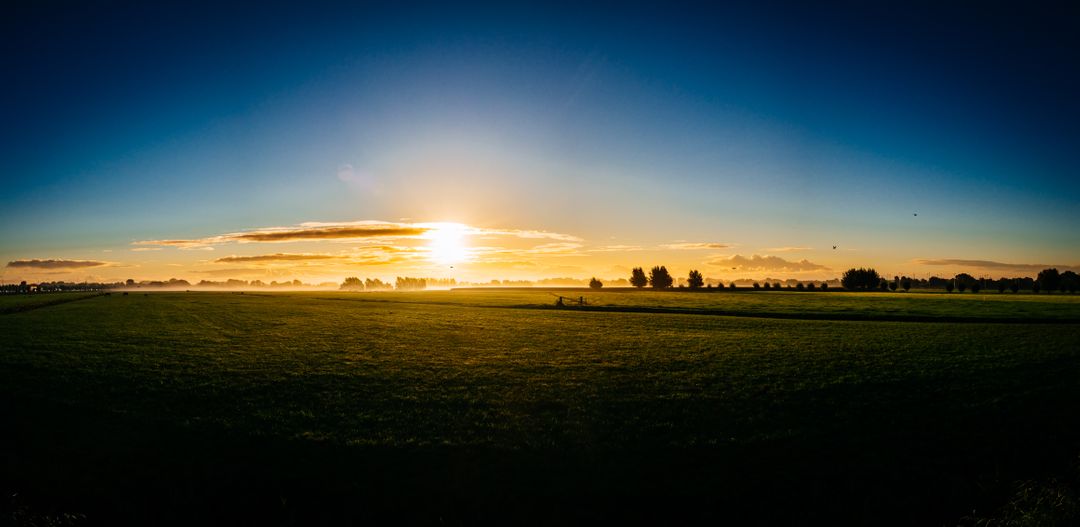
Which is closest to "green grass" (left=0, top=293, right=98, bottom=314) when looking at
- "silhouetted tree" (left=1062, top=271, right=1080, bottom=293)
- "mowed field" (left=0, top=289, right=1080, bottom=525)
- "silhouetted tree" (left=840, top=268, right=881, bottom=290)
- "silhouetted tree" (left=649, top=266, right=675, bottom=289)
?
"mowed field" (left=0, top=289, right=1080, bottom=525)

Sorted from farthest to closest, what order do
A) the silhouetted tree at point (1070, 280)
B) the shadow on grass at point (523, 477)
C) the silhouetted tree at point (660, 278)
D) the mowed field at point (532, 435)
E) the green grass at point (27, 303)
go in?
1. the silhouetted tree at point (660, 278)
2. the silhouetted tree at point (1070, 280)
3. the green grass at point (27, 303)
4. the mowed field at point (532, 435)
5. the shadow on grass at point (523, 477)

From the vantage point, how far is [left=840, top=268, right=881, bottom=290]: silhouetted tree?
168 metres

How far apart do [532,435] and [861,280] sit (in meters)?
190

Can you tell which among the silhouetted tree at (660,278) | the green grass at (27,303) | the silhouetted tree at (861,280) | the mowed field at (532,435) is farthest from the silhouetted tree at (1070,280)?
the green grass at (27,303)

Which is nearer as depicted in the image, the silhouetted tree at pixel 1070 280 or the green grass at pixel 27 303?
the green grass at pixel 27 303

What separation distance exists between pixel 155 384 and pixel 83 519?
1318 cm

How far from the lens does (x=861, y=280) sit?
169 m

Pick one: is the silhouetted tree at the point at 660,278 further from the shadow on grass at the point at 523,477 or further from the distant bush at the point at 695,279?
the shadow on grass at the point at 523,477

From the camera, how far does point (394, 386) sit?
22141 mm

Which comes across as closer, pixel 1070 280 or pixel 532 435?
pixel 532 435

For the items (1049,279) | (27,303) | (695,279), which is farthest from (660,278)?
(27,303)

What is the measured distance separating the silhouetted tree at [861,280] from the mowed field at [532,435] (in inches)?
6195

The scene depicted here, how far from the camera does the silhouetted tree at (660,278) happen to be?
19338cm

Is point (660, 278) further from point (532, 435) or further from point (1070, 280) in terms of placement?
point (532, 435)
